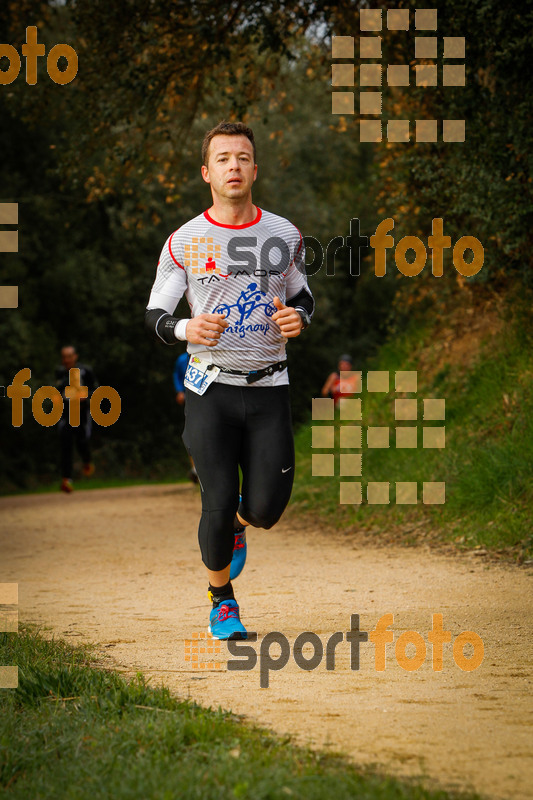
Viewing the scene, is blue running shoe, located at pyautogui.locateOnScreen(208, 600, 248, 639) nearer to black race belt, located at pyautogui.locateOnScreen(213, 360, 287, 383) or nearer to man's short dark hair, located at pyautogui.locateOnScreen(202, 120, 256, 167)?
black race belt, located at pyautogui.locateOnScreen(213, 360, 287, 383)

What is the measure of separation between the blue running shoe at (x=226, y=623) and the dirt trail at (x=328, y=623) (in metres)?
0.18

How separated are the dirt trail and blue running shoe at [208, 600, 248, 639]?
0.18 metres

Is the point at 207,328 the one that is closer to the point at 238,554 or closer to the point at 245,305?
the point at 245,305

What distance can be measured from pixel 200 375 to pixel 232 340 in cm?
25

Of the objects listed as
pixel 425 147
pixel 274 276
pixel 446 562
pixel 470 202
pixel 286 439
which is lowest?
pixel 446 562

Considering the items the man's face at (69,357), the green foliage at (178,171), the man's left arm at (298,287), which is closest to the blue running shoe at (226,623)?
the man's left arm at (298,287)

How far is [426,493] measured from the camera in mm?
9789

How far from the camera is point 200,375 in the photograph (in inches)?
199

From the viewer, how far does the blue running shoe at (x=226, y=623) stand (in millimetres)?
5137

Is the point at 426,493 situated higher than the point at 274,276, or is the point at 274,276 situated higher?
the point at 274,276

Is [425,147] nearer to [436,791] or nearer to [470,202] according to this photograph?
[470,202]

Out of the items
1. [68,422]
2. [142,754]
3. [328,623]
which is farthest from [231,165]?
[68,422]

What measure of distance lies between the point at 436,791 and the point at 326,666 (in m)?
1.80

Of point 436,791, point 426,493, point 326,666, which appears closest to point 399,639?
point 326,666
